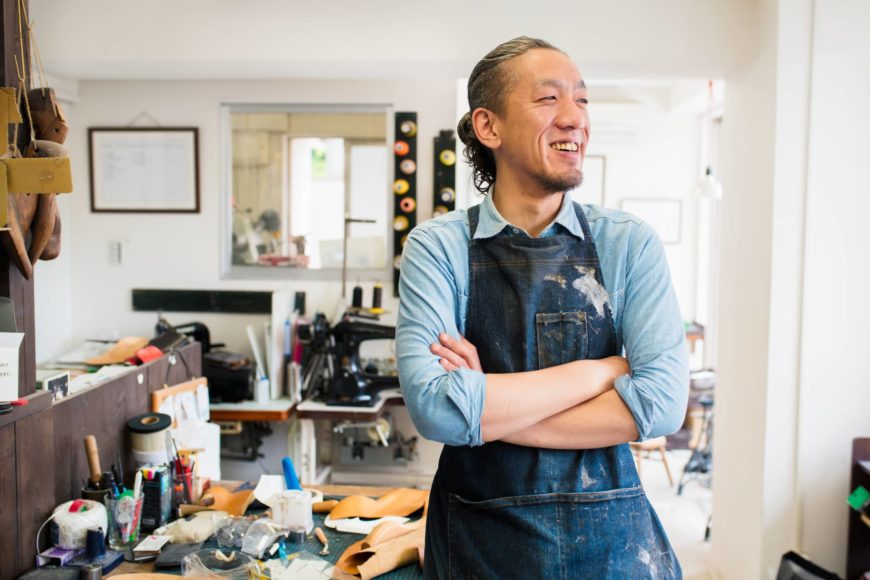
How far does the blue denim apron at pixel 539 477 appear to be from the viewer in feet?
3.99

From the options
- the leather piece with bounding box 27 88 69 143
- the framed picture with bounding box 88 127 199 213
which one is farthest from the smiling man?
the framed picture with bounding box 88 127 199 213

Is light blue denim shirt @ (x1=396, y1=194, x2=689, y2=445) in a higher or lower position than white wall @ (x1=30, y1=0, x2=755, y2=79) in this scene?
lower

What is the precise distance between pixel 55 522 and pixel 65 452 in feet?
0.65

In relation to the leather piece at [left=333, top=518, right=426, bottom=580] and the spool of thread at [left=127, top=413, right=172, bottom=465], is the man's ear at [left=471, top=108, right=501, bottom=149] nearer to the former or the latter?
the leather piece at [left=333, top=518, right=426, bottom=580]

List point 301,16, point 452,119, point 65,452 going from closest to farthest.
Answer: point 65,452
point 301,16
point 452,119

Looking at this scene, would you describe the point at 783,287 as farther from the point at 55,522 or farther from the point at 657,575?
the point at 55,522

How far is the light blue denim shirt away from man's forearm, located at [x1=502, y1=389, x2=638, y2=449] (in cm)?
2

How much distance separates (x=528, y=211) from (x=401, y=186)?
9.80 feet

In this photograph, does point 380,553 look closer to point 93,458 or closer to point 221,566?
point 221,566

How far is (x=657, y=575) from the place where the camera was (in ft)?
4.08

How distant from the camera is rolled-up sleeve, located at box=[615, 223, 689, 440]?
126 centimetres

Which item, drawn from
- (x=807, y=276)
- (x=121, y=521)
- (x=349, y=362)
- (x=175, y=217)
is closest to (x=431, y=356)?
(x=121, y=521)

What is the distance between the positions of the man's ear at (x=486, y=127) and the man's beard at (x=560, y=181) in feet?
0.36

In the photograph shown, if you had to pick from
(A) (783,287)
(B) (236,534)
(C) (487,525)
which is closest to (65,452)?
(B) (236,534)
